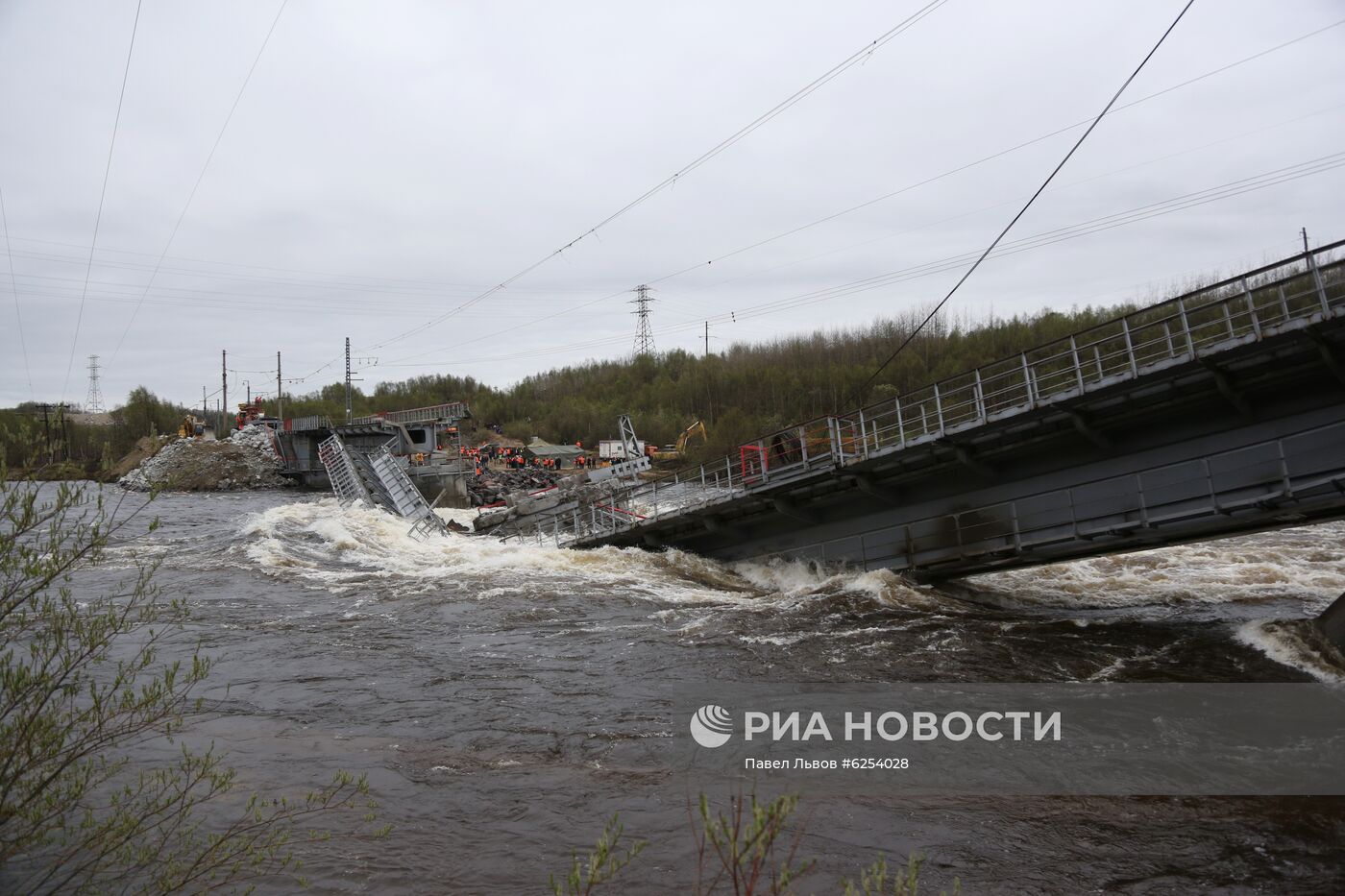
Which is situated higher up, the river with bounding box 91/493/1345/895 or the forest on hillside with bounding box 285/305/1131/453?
the forest on hillside with bounding box 285/305/1131/453

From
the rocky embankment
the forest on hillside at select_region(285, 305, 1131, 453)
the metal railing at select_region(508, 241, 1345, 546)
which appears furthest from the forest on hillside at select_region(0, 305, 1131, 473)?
the metal railing at select_region(508, 241, 1345, 546)

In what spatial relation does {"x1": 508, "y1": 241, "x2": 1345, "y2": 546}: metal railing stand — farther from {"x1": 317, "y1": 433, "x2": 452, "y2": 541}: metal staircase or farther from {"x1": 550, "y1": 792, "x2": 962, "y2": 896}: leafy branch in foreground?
{"x1": 550, "y1": 792, "x2": 962, "y2": 896}: leafy branch in foreground

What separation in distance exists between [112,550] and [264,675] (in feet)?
60.2

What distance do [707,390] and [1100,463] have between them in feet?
250

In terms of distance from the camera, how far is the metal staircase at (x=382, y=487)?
1323 inches

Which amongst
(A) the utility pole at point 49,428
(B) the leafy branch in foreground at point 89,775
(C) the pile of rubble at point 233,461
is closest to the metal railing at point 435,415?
(C) the pile of rubble at point 233,461

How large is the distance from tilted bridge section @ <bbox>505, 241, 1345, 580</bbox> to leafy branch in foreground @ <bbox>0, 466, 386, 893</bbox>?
1300 centimetres

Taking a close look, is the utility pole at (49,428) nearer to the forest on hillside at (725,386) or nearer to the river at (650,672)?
the river at (650,672)

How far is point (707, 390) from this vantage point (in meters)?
91.5

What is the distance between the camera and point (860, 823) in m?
7.75

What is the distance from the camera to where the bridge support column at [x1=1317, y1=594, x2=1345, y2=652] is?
12367mm

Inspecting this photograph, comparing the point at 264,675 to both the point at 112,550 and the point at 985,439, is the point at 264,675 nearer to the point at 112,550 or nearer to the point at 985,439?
the point at 985,439

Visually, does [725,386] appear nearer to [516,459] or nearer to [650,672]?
[516,459]

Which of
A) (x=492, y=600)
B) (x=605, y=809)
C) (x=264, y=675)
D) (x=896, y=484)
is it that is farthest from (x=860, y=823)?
(x=492, y=600)
